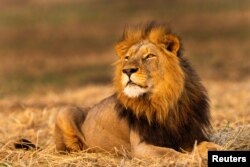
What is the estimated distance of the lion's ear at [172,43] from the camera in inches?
231

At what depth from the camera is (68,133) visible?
6.69m

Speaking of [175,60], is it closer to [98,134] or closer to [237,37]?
[98,134]

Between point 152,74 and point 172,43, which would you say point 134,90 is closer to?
point 152,74

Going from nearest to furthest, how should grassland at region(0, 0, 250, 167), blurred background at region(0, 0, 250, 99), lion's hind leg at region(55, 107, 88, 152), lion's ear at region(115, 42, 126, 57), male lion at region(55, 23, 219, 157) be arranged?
male lion at region(55, 23, 219, 157)
lion's ear at region(115, 42, 126, 57)
lion's hind leg at region(55, 107, 88, 152)
grassland at region(0, 0, 250, 167)
blurred background at region(0, 0, 250, 99)

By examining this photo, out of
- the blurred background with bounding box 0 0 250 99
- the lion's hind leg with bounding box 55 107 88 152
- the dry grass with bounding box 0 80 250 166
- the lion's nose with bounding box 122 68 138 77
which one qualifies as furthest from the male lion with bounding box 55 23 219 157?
the blurred background with bounding box 0 0 250 99

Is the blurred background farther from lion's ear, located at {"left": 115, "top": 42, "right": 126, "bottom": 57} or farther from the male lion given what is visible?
the male lion

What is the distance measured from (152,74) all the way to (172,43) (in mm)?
461

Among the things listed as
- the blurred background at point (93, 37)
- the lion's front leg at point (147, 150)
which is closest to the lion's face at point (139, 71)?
the lion's front leg at point (147, 150)

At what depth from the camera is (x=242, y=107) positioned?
10.1 m

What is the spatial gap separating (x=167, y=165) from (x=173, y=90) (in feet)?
2.75

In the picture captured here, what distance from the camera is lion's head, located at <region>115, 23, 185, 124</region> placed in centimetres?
552

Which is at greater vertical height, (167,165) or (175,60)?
(175,60)

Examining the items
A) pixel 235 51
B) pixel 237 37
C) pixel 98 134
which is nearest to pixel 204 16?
pixel 237 37

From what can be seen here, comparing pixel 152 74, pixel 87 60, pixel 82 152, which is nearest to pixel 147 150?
pixel 152 74
